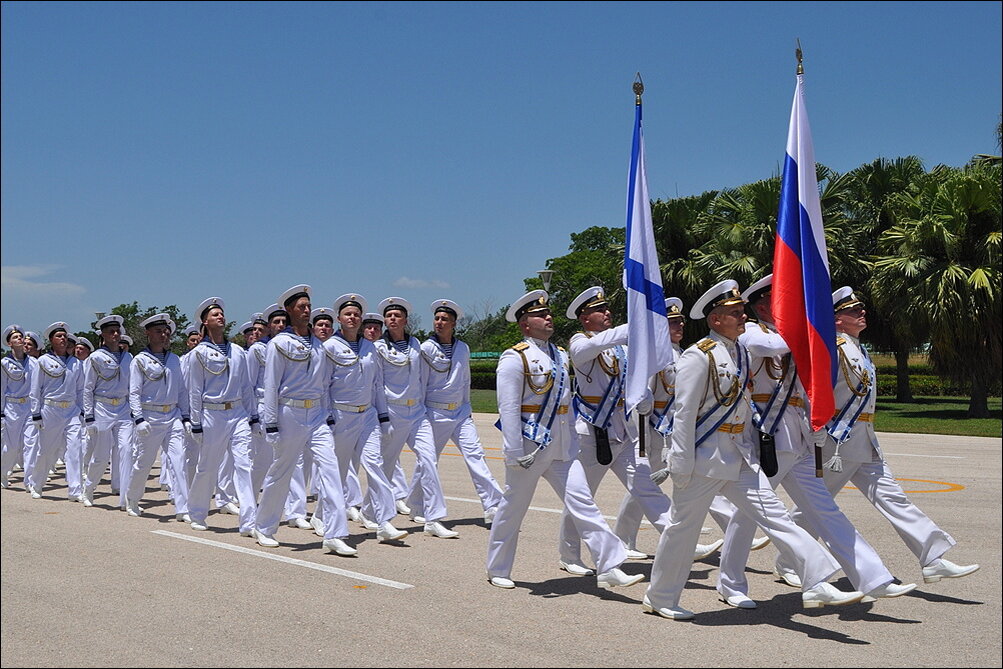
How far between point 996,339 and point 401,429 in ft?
63.4

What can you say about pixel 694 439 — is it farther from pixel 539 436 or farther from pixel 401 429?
pixel 401 429

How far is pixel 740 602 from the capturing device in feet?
21.7

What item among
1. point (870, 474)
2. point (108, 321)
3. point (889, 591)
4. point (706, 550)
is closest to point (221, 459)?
point (108, 321)

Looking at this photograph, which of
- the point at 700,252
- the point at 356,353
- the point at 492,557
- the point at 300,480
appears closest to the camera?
the point at 492,557

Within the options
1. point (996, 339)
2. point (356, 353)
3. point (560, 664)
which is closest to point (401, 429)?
point (356, 353)

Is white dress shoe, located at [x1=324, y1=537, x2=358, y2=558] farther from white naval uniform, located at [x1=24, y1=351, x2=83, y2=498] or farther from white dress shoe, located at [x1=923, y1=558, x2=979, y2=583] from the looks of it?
white naval uniform, located at [x1=24, y1=351, x2=83, y2=498]

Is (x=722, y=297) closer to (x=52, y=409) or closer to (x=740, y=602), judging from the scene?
(x=740, y=602)

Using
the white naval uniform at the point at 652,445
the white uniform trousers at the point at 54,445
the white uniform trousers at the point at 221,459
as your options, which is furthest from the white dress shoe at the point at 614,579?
the white uniform trousers at the point at 54,445

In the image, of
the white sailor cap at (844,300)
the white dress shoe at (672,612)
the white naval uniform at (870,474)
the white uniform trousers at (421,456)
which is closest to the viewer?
the white dress shoe at (672,612)

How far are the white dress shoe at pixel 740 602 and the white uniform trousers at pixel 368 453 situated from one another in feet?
11.8

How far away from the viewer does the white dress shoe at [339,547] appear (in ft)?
28.0

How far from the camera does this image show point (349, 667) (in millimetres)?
5312

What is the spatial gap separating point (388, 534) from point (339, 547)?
67cm

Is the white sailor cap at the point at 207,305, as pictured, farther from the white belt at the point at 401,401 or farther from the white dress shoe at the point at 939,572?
the white dress shoe at the point at 939,572
